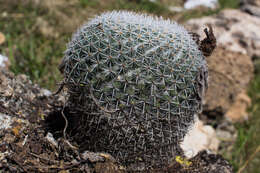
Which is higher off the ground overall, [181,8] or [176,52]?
[176,52]

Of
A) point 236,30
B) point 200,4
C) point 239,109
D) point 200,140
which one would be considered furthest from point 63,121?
point 200,4

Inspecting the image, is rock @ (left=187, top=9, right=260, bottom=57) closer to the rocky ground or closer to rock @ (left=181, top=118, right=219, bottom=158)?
the rocky ground

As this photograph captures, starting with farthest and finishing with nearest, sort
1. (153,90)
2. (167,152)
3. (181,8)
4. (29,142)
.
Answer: (181,8)
(167,152)
(29,142)
(153,90)

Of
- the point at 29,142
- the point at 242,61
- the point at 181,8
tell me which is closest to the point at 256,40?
the point at 242,61

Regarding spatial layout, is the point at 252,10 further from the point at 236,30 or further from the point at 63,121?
the point at 63,121

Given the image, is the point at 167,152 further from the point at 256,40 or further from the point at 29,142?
the point at 256,40

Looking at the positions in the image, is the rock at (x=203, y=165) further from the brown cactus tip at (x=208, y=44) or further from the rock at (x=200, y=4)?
the rock at (x=200, y=4)
